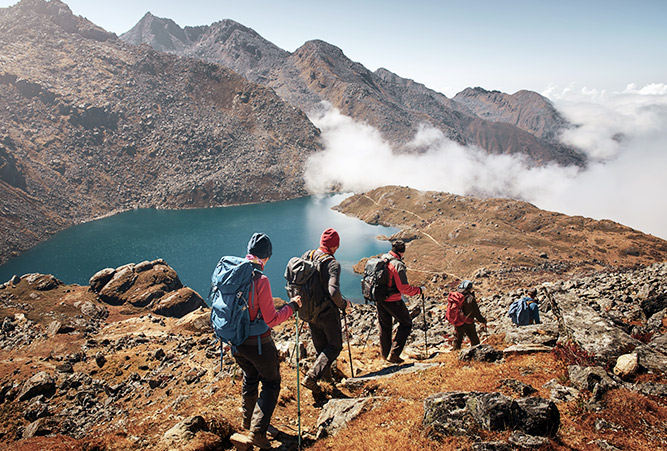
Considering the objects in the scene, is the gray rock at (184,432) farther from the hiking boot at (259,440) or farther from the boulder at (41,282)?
the boulder at (41,282)

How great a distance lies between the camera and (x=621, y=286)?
19359 millimetres

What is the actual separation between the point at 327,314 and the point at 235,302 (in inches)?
98.8

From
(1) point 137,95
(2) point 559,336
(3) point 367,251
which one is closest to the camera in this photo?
(2) point 559,336

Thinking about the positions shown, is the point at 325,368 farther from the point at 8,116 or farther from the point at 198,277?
the point at 8,116

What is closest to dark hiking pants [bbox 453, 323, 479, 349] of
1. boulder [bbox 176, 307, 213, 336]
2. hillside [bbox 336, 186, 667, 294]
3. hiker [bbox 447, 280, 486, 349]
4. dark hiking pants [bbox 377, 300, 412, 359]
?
hiker [bbox 447, 280, 486, 349]

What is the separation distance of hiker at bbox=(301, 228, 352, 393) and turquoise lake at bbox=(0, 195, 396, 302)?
49709 millimetres

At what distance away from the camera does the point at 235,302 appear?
5777mm

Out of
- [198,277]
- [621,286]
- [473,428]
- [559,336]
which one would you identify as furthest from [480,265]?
[473,428]

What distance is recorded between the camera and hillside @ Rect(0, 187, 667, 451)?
204 inches

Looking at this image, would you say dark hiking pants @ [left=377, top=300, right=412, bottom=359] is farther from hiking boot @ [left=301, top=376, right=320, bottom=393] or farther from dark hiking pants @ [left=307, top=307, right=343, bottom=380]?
hiking boot @ [left=301, top=376, right=320, bottom=393]

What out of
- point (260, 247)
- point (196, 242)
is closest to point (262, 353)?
point (260, 247)

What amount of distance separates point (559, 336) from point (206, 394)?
9.70m

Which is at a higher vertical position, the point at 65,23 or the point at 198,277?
the point at 65,23

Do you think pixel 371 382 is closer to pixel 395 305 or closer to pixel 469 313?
pixel 395 305
